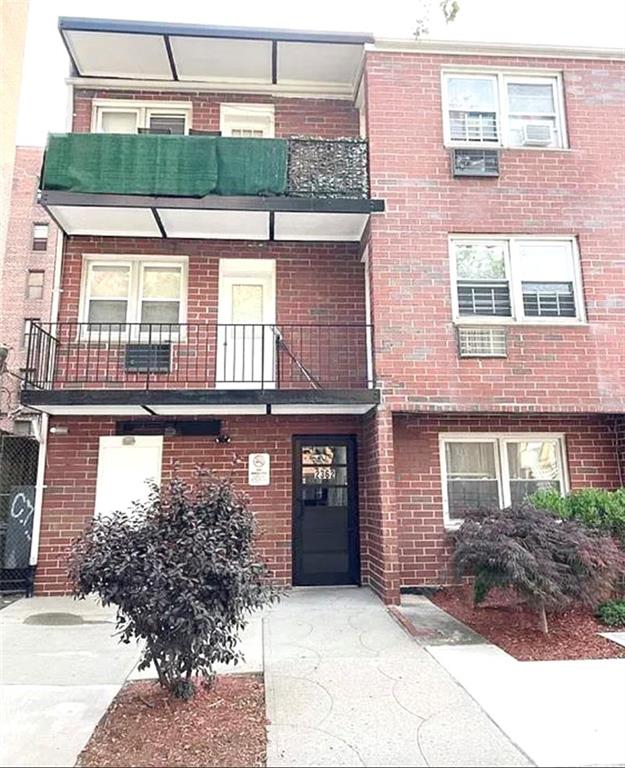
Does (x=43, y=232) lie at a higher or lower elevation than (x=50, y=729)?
higher

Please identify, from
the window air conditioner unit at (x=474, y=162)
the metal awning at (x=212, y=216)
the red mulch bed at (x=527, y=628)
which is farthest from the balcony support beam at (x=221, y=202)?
the red mulch bed at (x=527, y=628)

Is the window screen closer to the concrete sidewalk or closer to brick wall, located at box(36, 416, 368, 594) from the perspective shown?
brick wall, located at box(36, 416, 368, 594)

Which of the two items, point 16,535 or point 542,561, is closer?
point 542,561

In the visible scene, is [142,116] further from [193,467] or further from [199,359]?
[193,467]

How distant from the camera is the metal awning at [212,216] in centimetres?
838

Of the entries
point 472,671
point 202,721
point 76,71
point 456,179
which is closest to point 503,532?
point 472,671

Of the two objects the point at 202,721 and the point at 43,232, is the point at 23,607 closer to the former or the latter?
the point at 202,721

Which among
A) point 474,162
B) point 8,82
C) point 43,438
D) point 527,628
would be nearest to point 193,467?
point 43,438

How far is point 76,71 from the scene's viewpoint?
9.70 m

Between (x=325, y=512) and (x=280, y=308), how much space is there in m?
3.52

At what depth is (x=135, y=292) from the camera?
927cm

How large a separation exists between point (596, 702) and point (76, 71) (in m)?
11.8

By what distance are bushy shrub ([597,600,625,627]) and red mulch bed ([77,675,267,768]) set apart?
467 centimetres

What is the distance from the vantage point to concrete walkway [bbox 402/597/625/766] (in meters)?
3.68
